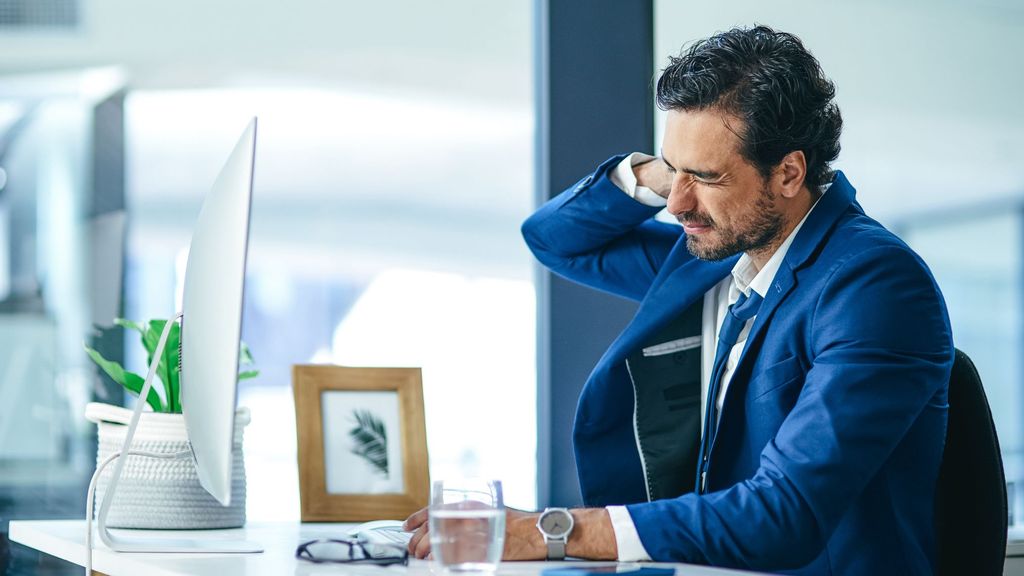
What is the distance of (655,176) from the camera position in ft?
6.47

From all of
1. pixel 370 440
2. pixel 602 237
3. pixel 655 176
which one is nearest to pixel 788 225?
pixel 655 176

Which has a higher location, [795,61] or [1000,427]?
[795,61]

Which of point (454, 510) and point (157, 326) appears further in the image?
point (157, 326)

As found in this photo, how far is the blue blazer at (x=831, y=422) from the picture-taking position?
4.42 ft

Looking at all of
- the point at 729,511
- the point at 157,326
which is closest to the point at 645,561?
the point at 729,511

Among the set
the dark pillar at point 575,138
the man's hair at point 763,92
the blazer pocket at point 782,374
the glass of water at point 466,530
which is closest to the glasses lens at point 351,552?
the glass of water at point 466,530

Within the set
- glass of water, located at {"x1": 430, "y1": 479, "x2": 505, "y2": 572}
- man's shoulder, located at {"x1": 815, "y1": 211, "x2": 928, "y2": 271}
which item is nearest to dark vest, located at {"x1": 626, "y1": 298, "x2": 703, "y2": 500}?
man's shoulder, located at {"x1": 815, "y1": 211, "x2": 928, "y2": 271}

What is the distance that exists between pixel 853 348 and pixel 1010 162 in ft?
5.27

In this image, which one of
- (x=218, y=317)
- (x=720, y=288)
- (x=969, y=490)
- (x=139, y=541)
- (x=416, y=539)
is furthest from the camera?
(x=720, y=288)

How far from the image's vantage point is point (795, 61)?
1.75 m

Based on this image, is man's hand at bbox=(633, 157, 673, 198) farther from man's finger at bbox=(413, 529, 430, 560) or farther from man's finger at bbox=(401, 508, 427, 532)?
man's finger at bbox=(413, 529, 430, 560)

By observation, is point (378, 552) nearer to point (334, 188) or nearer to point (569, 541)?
point (569, 541)

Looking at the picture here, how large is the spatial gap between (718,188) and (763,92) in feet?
0.54

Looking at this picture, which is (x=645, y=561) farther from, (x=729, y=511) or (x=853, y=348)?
(x=853, y=348)
